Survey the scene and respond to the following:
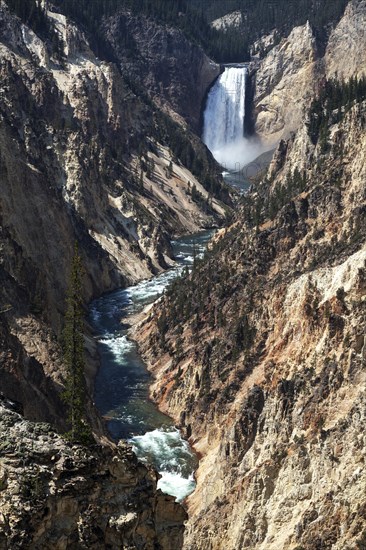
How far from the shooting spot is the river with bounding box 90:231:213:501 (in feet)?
175

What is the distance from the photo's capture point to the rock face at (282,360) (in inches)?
1447

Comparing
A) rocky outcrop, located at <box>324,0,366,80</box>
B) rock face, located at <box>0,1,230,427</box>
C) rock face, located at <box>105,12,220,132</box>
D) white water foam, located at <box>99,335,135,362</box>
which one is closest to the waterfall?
rock face, located at <box>105,12,220,132</box>

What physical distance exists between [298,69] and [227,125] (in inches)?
722

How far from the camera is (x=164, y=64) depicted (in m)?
195

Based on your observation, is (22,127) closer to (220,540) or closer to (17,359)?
(17,359)

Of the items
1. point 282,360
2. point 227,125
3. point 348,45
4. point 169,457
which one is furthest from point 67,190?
point 348,45

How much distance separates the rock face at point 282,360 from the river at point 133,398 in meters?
1.09

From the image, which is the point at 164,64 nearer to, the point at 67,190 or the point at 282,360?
the point at 67,190

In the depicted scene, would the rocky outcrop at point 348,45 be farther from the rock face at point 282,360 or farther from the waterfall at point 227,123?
the rock face at point 282,360

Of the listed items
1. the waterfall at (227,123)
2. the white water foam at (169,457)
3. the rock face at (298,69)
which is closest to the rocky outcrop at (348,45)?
the rock face at (298,69)

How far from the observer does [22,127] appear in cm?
10400

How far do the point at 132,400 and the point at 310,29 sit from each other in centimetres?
14189

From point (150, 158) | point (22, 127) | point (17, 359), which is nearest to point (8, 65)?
point (22, 127)

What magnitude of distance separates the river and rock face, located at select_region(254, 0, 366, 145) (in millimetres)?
94629
